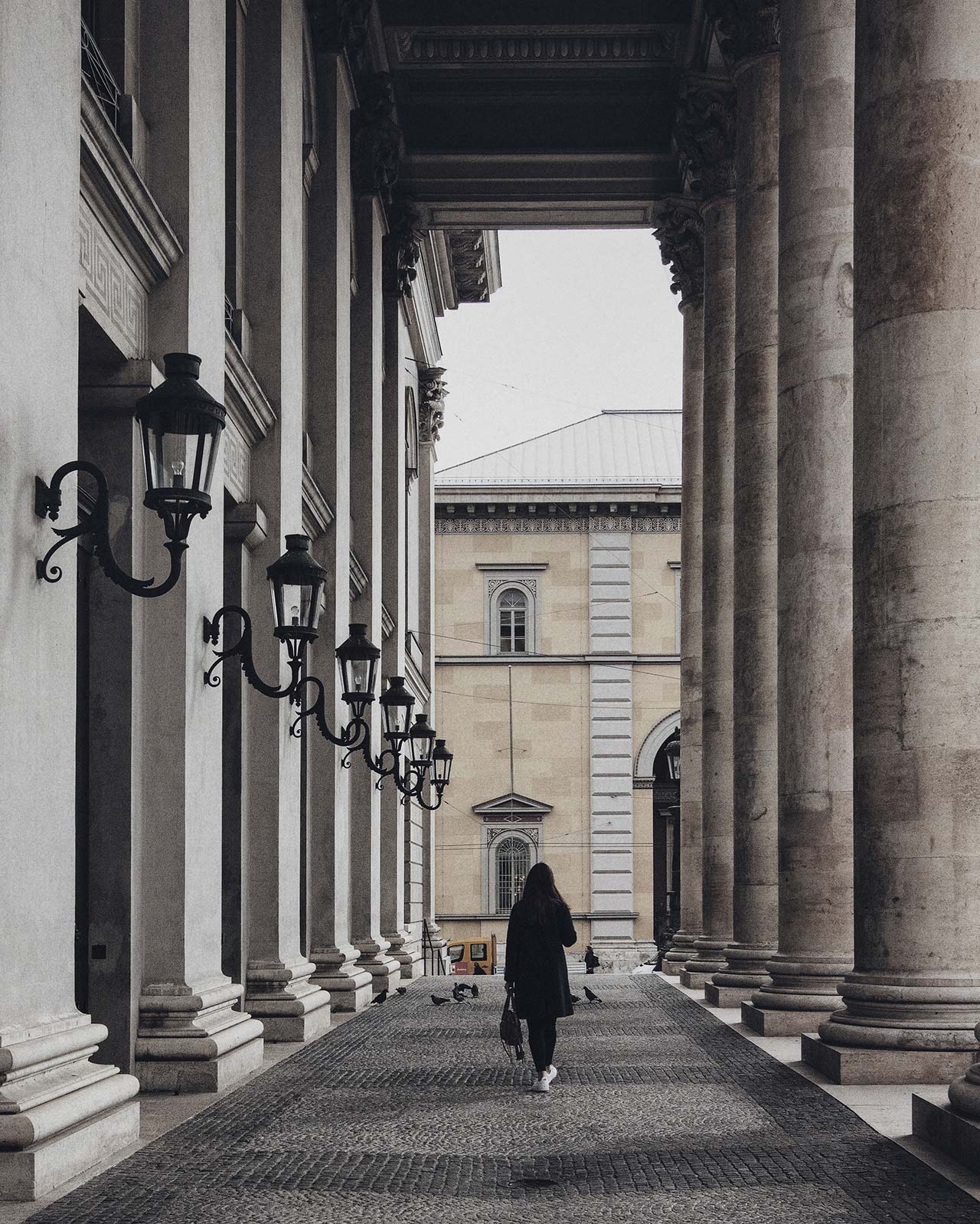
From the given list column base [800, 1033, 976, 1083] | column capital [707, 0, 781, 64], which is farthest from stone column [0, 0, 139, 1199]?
column capital [707, 0, 781, 64]

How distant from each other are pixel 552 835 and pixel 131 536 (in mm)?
46752

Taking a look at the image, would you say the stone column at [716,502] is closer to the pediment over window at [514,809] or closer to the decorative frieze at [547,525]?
the pediment over window at [514,809]

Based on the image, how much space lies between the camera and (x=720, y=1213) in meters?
8.20

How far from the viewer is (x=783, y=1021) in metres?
17.4

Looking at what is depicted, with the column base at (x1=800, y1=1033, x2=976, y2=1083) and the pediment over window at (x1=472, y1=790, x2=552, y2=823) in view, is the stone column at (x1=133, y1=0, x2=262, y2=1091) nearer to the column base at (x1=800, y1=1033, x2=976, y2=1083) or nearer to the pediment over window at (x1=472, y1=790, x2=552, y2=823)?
the column base at (x1=800, y1=1033, x2=976, y2=1083)

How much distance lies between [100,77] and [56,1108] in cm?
781

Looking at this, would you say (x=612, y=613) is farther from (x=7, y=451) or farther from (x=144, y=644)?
(x=7, y=451)

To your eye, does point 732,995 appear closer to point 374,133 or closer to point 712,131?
point 712,131

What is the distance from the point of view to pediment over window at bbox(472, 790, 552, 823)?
2297 inches

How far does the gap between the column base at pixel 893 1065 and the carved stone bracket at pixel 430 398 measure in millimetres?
33141

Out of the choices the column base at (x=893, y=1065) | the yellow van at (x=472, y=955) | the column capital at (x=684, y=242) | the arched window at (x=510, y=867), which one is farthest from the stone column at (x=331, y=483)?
the arched window at (x=510, y=867)

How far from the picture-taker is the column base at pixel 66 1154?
7.88m

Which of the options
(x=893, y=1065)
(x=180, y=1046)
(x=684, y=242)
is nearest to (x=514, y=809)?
(x=684, y=242)

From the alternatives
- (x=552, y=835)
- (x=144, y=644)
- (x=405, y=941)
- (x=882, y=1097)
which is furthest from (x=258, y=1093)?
(x=552, y=835)
